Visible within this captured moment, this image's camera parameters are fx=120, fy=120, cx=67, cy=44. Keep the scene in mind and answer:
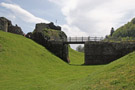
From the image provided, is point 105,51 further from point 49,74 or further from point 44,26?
point 44,26

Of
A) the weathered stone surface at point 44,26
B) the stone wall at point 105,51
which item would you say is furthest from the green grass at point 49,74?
the weathered stone surface at point 44,26

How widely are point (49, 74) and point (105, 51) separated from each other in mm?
18148

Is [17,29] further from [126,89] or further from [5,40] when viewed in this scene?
[126,89]

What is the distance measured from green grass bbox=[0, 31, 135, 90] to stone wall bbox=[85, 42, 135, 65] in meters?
9.89

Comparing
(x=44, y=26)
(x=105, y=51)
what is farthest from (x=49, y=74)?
(x=44, y=26)

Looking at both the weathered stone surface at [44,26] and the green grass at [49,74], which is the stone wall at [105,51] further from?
the weathered stone surface at [44,26]

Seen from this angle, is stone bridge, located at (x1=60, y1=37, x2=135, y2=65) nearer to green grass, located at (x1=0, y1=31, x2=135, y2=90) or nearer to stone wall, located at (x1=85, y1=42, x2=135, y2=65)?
stone wall, located at (x1=85, y1=42, x2=135, y2=65)

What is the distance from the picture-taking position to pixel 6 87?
11.9 m

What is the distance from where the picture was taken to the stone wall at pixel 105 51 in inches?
1213

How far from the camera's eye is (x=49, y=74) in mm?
18469

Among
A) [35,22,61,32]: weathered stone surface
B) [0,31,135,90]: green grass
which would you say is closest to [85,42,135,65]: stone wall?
[0,31,135,90]: green grass

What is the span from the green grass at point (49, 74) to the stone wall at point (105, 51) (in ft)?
32.4

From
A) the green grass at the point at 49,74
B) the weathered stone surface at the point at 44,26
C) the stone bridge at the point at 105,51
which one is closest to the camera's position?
the green grass at the point at 49,74

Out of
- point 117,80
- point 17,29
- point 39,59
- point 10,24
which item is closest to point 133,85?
point 117,80
